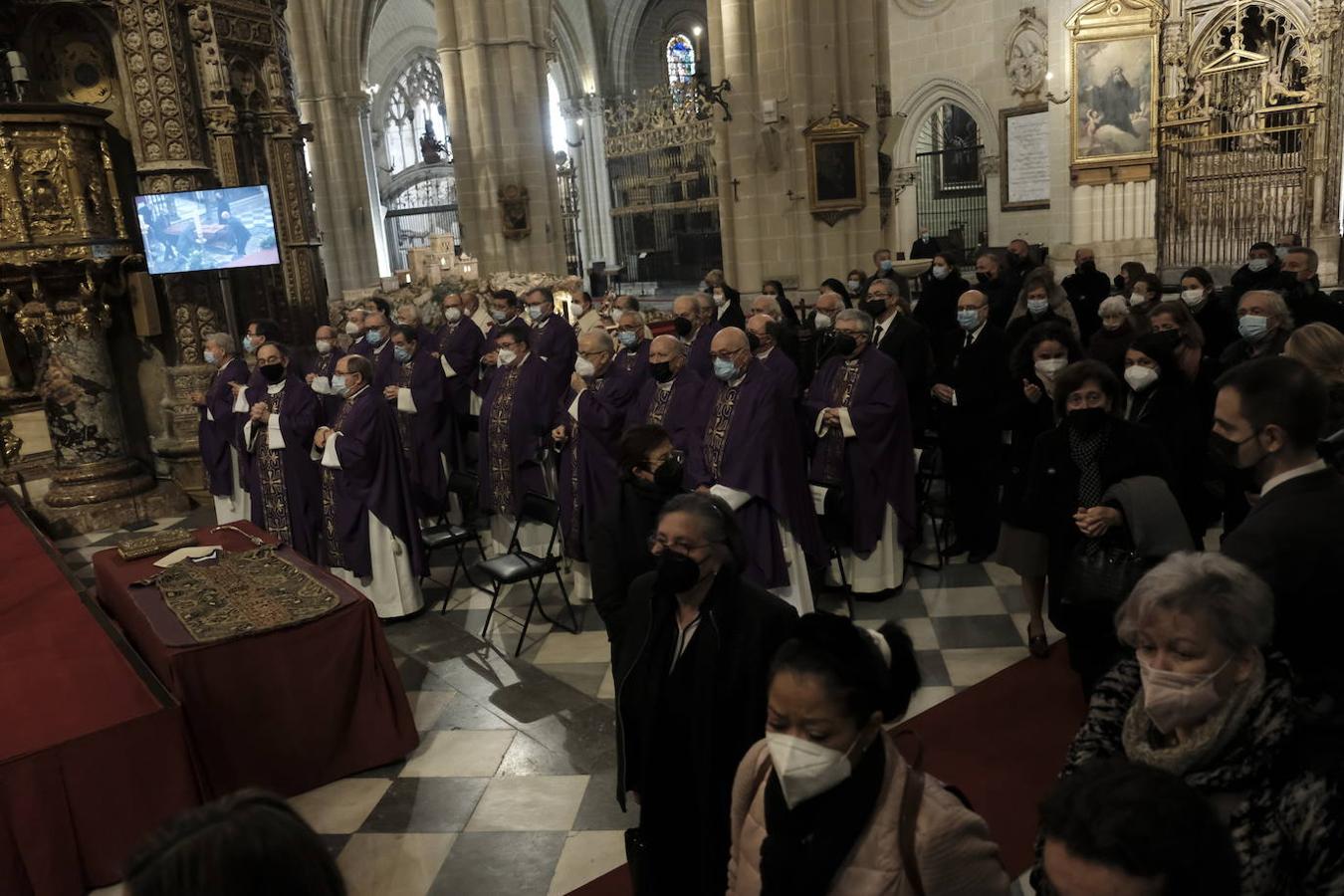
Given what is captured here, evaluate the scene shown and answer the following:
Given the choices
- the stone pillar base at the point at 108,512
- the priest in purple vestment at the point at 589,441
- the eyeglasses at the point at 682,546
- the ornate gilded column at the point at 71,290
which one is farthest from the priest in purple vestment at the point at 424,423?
the eyeglasses at the point at 682,546

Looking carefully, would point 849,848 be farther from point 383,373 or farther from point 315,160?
point 315,160

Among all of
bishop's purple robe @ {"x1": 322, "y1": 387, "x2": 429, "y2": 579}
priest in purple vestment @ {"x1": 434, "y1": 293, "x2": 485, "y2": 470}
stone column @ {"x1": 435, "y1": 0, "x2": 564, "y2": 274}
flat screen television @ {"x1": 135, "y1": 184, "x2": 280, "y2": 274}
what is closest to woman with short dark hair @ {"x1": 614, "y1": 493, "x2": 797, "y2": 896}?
bishop's purple robe @ {"x1": 322, "y1": 387, "x2": 429, "y2": 579}

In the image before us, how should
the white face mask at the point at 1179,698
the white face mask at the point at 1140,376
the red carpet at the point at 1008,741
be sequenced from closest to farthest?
the white face mask at the point at 1179,698, the red carpet at the point at 1008,741, the white face mask at the point at 1140,376

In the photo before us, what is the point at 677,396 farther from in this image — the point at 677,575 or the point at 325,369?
the point at 325,369

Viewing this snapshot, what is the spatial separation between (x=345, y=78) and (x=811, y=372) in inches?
773

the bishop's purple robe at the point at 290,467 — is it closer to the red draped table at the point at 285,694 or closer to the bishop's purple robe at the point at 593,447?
the bishop's purple robe at the point at 593,447

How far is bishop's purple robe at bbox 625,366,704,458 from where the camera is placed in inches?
240

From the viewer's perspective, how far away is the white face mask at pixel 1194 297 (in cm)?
743

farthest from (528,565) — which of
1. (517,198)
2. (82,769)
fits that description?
(517,198)

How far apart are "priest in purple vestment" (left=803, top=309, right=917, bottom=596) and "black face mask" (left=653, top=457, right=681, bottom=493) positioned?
2354mm

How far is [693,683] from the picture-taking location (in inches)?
114

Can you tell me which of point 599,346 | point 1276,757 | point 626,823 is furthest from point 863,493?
point 1276,757

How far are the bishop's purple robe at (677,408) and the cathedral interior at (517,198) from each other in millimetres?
1399

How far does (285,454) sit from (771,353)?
3494mm
